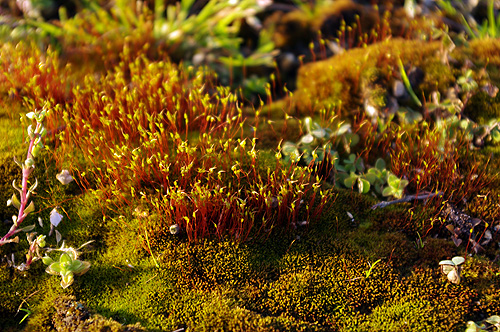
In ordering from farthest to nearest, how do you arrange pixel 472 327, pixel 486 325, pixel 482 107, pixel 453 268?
pixel 482 107, pixel 453 268, pixel 486 325, pixel 472 327

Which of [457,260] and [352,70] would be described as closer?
[457,260]

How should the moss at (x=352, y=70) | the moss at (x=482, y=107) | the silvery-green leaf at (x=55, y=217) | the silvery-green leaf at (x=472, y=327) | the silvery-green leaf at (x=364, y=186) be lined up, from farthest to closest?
1. the moss at (x=352, y=70)
2. the moss at (x=482, y=107)
3. the silvery-green leaf at (x=364, y=186)
4. the silvery-green leaf at (x=55, y=217)
5. the silvery-green leaf at (x=472, y=327)

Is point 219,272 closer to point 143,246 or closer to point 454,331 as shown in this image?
point 143,246

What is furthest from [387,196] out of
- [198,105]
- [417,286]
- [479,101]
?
[198,105]

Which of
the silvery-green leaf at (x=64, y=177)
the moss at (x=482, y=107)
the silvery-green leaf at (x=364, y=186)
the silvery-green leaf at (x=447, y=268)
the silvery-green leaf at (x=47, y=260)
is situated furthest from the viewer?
the moss at (x=482, y=107)

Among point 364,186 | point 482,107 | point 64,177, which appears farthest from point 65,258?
point 482,107

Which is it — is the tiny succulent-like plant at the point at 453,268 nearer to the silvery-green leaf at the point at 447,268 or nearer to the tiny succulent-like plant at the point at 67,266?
the silvery-green leaf at the point at 447,268

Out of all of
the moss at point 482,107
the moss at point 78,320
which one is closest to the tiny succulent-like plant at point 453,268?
the moss at point 482,107

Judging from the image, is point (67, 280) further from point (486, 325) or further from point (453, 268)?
point (486, 325)
